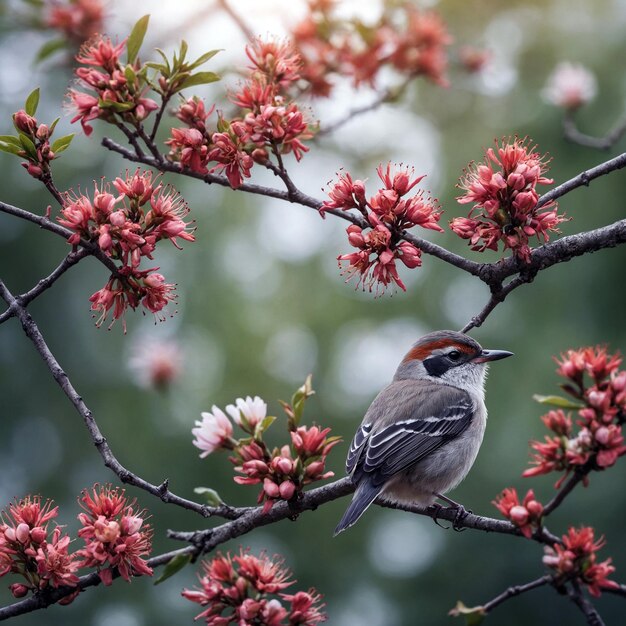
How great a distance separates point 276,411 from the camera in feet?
30.9

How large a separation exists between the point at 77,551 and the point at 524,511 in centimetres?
160

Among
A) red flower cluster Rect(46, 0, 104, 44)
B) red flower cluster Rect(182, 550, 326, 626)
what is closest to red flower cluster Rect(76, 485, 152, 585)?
red flower cluster Rect(182, 550, 326, 626)

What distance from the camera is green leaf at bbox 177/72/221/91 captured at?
11.8ft

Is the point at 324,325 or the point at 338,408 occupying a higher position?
the point at 324,325

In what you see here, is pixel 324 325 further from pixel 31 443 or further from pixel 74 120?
pixel 74 120

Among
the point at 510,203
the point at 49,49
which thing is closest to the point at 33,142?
the point at 49,49

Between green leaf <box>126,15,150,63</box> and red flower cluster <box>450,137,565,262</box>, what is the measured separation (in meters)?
1.48

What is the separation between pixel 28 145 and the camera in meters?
3.37

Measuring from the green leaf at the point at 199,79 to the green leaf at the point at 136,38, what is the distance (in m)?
0.23

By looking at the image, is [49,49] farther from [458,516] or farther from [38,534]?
[458,516]

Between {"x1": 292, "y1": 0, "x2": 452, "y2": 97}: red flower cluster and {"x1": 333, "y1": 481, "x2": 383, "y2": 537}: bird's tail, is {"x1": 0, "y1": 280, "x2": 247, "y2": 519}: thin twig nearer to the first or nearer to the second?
{"x1": 333, "y1": 481, "x2": 383, "y2": 537}: bird's tail

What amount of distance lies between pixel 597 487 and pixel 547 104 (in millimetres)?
4127

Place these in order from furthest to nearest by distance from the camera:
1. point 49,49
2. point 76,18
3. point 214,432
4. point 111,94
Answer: point 76,18 → point 49,49 → point 214,432 → point 111,94

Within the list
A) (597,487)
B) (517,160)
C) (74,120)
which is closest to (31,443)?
(597,487)
